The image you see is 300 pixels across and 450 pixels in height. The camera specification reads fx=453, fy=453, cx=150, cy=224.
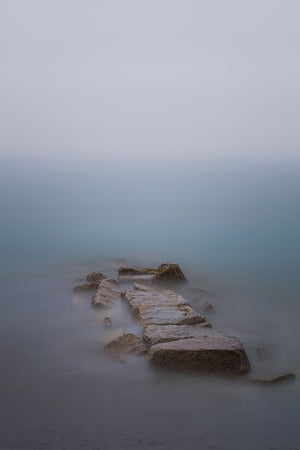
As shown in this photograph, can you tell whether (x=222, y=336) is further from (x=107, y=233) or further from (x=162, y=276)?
(x=107, y=233)

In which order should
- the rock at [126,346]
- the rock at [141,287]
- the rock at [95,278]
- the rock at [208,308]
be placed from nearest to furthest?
1. the rock at [126,346]
2. the rock at [208,308]
3. the rock at [141,287]
4. the rock at [95,278]

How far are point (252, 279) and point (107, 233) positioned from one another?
5.98m

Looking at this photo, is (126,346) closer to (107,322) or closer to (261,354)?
(107,322)

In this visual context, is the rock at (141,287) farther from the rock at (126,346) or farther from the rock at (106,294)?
the rock at (126,346)

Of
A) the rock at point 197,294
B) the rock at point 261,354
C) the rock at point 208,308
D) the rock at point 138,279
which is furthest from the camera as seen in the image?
the rock at point 138,279

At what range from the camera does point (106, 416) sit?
4.19m

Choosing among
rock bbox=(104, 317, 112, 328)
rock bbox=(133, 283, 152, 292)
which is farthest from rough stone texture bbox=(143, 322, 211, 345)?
rock bbox=(133, 283, 152, 292)

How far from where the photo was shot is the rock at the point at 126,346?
212 inches

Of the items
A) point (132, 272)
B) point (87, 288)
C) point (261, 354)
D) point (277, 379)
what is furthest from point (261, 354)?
point (132, 272)

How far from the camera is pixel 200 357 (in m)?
4.90

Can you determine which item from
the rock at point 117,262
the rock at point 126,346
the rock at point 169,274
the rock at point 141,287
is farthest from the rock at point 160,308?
the rock at point 117,262

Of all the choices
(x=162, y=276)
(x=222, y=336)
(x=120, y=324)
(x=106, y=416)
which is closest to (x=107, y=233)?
(x=162, y=276)

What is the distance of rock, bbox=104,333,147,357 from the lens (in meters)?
5.38

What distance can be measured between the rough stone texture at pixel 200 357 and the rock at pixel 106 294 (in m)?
2.16
